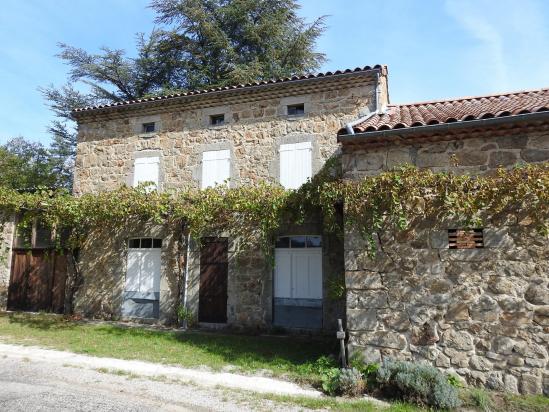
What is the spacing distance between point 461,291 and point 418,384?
140 cm

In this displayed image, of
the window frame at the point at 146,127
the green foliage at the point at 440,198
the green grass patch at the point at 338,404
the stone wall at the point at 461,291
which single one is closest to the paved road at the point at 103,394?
the green grass patch at the point at 338,404

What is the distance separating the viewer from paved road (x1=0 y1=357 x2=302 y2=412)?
4.37m

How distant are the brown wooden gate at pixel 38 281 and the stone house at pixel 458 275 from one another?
9.33 metres

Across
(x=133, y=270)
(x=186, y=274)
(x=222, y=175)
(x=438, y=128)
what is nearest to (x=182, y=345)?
(x=186, y=274)

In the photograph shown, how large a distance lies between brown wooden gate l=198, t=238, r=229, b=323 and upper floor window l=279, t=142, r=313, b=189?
2.26 m

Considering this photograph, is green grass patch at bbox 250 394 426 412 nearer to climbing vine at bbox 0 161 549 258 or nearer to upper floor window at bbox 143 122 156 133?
climbing vine at bbox 0 161 549 258

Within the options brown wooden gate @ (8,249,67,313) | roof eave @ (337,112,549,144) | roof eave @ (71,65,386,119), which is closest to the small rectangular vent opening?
roof eave @ (337,112,549,144)

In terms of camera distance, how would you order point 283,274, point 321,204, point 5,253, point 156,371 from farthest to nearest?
point 5,253, point 283,274, point 321,204, point 156,371

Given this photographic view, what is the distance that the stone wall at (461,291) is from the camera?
480 cm

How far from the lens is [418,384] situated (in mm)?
4512

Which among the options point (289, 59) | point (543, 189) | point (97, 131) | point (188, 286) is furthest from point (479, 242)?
point (289, 59)

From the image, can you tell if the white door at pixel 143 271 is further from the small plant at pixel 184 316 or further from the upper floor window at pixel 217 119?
the upper floor window at pixel 217 119

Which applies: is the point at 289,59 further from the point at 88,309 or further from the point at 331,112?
the point at 88,309

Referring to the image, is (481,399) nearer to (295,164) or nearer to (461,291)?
(461,291)
